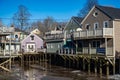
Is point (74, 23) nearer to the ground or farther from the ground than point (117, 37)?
farther from the ground

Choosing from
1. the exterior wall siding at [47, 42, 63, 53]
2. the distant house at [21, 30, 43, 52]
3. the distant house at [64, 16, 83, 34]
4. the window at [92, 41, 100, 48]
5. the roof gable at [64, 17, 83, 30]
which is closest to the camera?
the window at [92, 41, 100, 48]

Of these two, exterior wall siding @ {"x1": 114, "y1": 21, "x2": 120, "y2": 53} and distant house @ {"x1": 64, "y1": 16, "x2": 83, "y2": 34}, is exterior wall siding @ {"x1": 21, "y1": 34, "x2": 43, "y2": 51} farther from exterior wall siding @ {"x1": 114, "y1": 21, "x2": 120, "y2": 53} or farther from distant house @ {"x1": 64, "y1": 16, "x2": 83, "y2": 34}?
exterior wall siding @ {"x1": 114, "y1": 21, "x2": 120, "y2": 53}

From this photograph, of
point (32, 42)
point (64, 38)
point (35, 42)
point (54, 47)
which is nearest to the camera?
point (64, 38)

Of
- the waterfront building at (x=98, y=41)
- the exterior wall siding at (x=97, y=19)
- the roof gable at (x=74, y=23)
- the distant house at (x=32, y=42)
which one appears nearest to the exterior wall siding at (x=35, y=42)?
the distant house at (x=32, y=42)

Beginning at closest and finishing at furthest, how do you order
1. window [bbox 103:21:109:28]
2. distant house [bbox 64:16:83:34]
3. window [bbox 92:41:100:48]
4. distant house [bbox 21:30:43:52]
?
1. window [bbox 103:21:109:28]
2. window [bbox 92:41:100:48]
3. distant house [bbox 64:16:83:34]
4. distant house [bbox 21:30:43:52]

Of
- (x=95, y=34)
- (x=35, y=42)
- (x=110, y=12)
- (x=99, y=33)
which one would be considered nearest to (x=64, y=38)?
(x=110, y=12)

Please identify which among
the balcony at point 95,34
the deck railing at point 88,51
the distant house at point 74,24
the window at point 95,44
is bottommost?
the deck railing at point 88,51

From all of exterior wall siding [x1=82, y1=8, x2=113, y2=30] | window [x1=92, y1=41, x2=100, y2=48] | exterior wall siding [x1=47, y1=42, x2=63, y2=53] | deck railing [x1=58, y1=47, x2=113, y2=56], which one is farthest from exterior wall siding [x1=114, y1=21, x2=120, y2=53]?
exterior wall siding [x1=47, y1=42, x2=63, y2=53]

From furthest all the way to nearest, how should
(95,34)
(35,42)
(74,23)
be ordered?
(35,42)
(74,23)
(95,34)

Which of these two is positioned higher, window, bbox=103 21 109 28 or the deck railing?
window, bbox=103 21 109 28

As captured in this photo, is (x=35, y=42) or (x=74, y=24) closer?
(x=74, y=24)

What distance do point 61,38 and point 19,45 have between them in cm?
1686

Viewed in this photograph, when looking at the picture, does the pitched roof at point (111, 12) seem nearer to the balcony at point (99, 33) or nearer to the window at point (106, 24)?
the window at point (106, 24)

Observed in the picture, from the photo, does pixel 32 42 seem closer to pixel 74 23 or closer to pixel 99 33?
pixel 74 23
